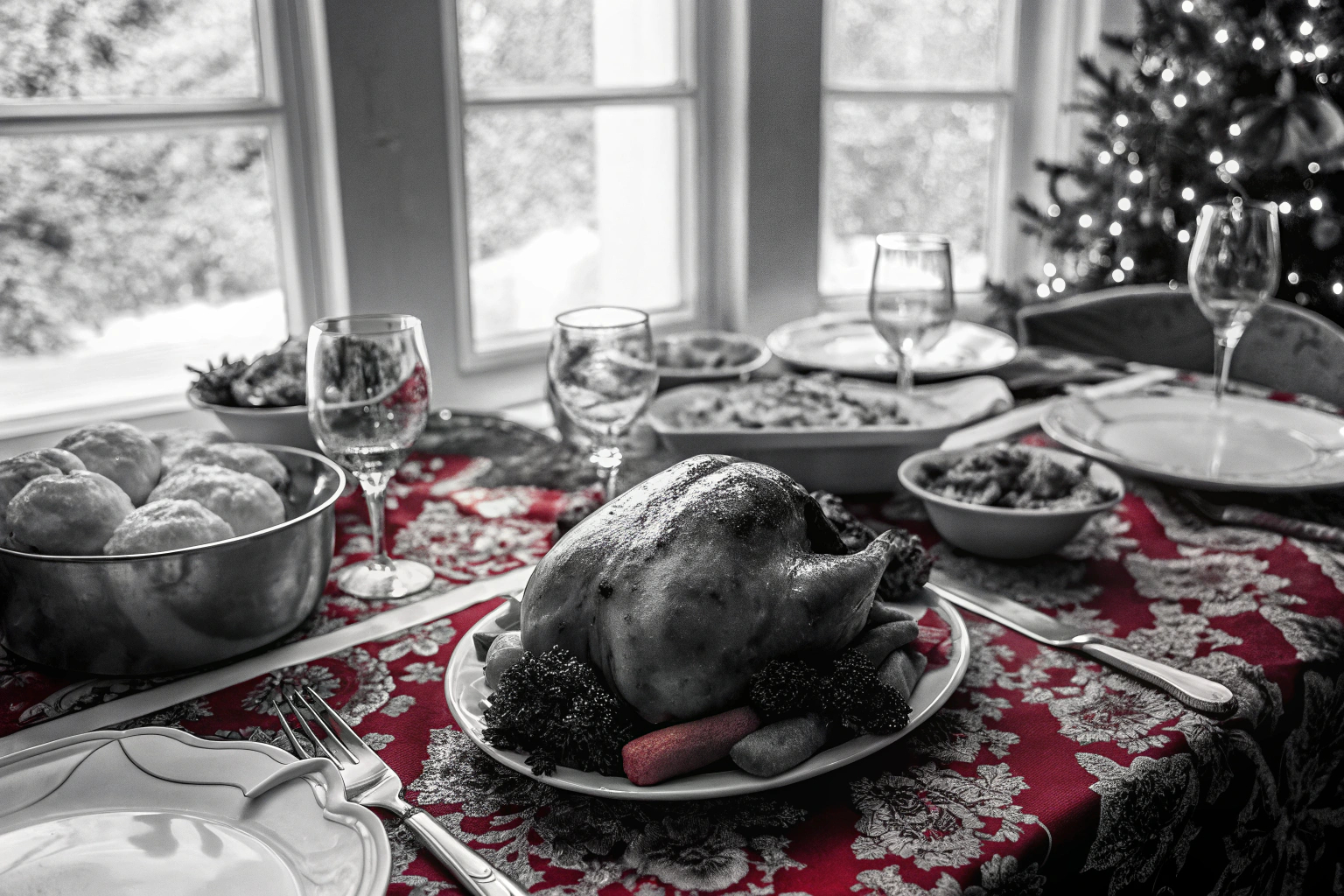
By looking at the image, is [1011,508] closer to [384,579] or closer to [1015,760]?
[1015,760]

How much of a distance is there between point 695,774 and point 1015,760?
21 cm

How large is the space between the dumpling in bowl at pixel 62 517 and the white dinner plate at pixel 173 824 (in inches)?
7.1

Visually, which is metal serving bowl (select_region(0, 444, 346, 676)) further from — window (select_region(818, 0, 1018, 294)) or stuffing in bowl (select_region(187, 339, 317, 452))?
window (select_region(818, 0, 1018, 294))

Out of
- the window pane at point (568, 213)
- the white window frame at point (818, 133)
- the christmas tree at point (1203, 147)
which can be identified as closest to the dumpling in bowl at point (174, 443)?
the window pane at point (568, 213)

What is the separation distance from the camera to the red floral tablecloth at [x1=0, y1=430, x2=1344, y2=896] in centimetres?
59

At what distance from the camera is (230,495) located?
0.81m

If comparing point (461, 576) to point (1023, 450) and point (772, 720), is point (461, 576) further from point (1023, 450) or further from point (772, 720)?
point (1023, 450)

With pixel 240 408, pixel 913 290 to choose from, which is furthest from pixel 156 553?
pixel 913 290

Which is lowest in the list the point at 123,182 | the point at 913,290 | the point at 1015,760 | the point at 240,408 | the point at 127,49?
the point at 1015,760

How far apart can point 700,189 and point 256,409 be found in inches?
61.6

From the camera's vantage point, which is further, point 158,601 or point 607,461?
point 607,461

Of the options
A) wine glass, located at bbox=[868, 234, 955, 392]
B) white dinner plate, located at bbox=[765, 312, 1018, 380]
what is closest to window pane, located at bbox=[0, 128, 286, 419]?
white dinner plate, located at bbox=[765, 312, 1018, 380]

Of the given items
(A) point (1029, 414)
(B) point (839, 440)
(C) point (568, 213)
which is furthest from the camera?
(C) point (568, 213)

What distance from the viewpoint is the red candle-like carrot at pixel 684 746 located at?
0.59m
